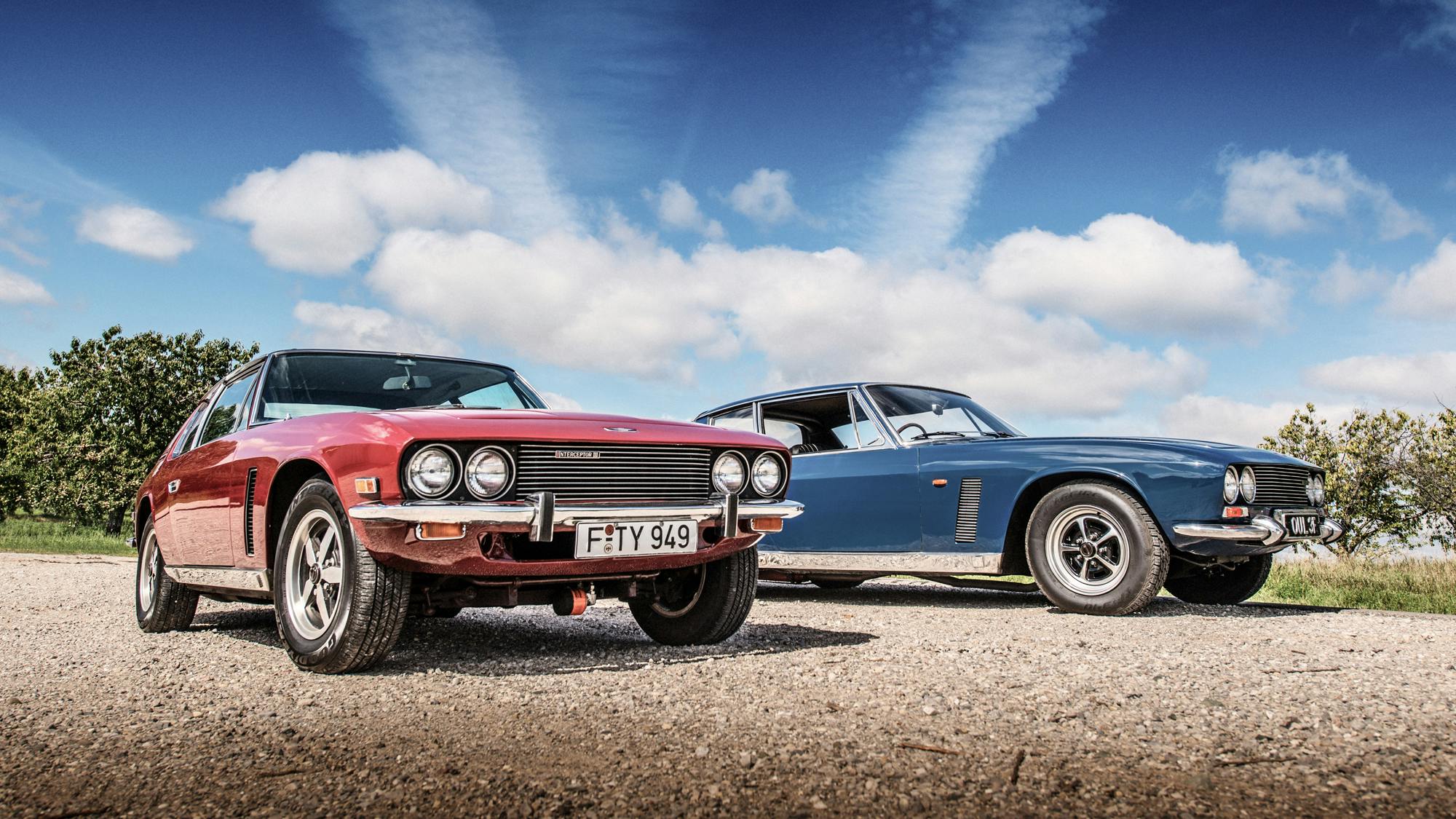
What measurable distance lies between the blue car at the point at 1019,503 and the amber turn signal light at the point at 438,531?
3.13 m

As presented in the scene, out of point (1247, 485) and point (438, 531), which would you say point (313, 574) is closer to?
point (438, 531)

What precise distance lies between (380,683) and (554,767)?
4.61ft

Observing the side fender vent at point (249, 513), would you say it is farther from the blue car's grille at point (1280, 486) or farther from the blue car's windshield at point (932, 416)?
the blue car's grille at point (1280, 486)

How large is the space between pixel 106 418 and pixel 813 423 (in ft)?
112

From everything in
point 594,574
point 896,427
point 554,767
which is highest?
point 896,427

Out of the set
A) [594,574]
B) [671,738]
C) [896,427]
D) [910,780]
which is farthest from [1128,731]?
[896,427]

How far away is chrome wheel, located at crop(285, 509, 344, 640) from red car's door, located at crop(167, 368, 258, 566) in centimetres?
70

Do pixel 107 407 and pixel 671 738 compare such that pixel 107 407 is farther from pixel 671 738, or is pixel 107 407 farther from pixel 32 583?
pixel 671 738

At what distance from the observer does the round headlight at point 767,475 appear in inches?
177

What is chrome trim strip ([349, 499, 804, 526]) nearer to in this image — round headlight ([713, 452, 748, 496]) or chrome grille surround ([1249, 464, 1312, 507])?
round headlight ([713, 452, 748, 496])

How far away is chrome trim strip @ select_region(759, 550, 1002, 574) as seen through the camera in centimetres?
641

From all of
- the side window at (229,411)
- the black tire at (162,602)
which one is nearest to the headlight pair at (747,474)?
the side window at (229,411)

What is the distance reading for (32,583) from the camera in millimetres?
9047

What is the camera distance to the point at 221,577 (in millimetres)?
4684
